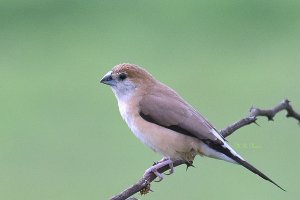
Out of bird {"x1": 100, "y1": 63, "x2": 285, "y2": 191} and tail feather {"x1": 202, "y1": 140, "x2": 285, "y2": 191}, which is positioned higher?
bird {"x1": 100, "y1": 63, "x2": 285, "y2": 191}

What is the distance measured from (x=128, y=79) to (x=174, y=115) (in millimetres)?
451

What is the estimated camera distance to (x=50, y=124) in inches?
541

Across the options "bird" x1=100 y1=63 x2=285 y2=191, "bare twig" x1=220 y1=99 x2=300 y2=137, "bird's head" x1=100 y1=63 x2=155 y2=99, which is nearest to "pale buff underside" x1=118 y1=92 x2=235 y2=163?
"bird" x1=100 y1=63 x2=285 y2=191

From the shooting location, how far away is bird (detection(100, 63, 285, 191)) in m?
5.46

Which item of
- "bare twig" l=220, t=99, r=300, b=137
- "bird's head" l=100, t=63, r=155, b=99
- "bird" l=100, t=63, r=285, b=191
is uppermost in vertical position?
"bird's head" l=100, t=63, r=155, b=99

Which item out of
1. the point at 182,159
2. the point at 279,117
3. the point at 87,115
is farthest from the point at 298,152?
the point at 182,159

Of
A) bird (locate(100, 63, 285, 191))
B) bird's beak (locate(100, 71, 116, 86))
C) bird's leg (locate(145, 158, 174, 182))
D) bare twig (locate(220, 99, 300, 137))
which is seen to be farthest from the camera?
bird's beak (locate(100, 71, 116, 86))

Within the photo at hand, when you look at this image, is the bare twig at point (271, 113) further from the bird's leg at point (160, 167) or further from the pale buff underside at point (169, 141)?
the pale buff underside at point (169, 141)

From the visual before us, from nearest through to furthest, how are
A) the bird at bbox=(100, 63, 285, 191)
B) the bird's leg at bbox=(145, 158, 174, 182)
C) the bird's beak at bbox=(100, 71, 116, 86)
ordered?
the bird's leg at bbox=(145, 158, 174, 182) < the bird at bbox=(100, 63, 285, 191) < the bird's beak at bbox=(100, 71, 116, 86)

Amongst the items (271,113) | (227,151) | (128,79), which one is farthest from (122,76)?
(271,113)

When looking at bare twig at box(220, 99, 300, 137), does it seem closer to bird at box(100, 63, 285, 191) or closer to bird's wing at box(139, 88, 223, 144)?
bird at box(100, 63, 285, 191)

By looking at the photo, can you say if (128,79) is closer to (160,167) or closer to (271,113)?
(160,167)

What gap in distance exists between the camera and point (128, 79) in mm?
5930

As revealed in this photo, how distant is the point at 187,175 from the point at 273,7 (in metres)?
8.20
